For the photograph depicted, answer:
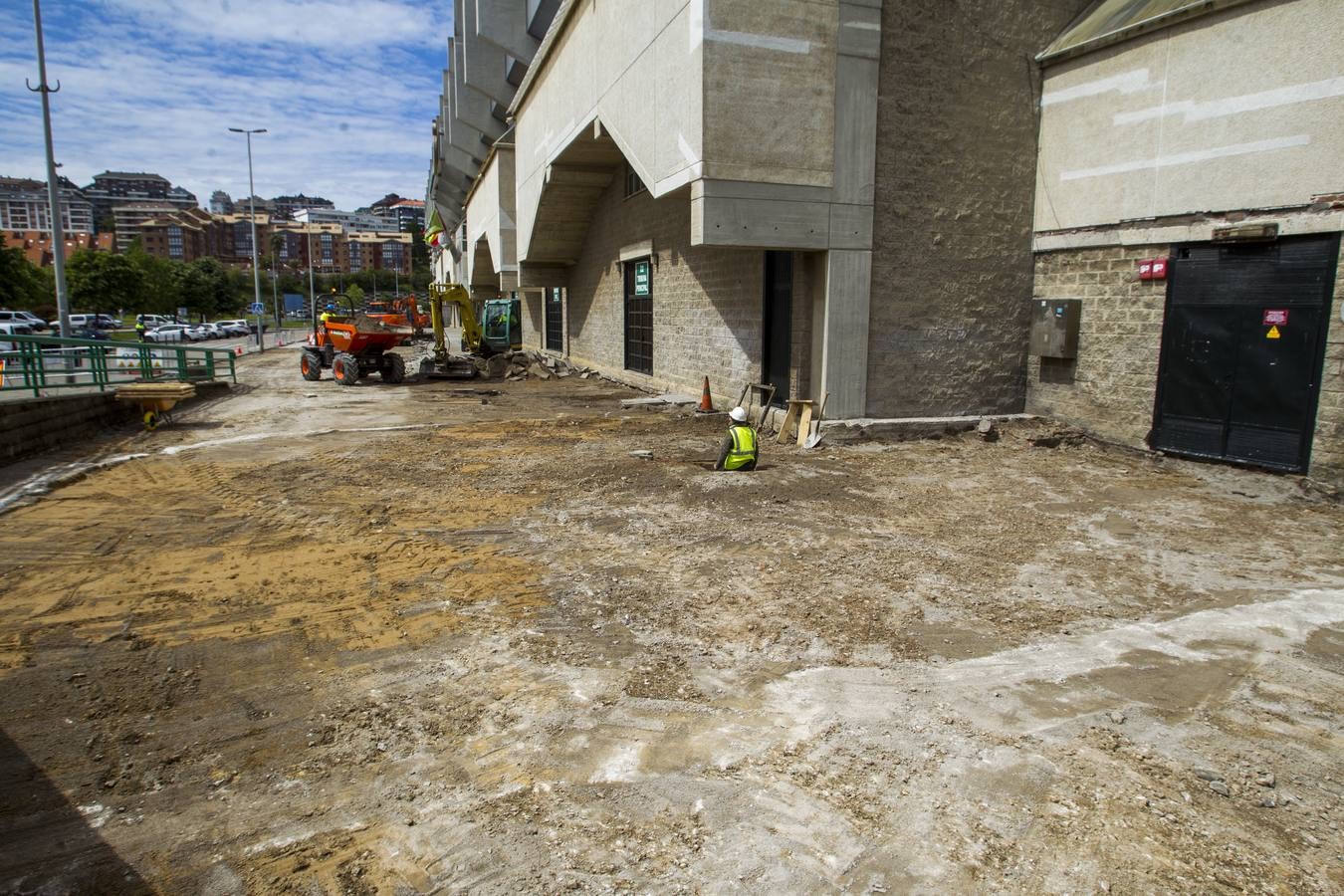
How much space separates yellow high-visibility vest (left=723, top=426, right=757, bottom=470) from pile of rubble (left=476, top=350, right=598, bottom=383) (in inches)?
573

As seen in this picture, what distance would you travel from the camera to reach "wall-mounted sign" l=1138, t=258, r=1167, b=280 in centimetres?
1063

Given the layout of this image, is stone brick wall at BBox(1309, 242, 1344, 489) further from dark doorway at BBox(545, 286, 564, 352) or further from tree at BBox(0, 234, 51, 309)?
tree at BBox(0, 234, 51, 309)

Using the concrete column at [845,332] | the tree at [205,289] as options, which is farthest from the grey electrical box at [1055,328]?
the tree at [205,289]

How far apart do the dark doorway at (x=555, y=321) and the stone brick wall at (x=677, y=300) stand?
4731mm

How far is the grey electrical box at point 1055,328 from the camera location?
11.9 metres

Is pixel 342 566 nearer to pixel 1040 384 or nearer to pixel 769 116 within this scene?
pixel 769 116

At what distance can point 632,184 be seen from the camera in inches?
785

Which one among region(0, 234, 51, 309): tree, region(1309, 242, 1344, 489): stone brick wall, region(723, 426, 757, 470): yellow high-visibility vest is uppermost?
region(0, 234, 51, 309): tree

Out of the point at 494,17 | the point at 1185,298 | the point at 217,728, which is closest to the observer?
the point at 217,728

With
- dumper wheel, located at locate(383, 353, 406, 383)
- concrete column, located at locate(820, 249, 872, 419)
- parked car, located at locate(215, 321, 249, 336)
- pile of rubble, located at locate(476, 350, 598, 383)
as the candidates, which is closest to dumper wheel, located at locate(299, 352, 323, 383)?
dumper wheel, located at locate(383, 353, 406, 383)

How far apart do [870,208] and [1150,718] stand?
9.12 metres

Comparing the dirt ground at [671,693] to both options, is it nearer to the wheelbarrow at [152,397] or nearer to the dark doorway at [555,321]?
the wheelbarrow at [152,397]

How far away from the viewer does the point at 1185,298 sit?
10414mm

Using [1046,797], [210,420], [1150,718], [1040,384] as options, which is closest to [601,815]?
[1046,797]
